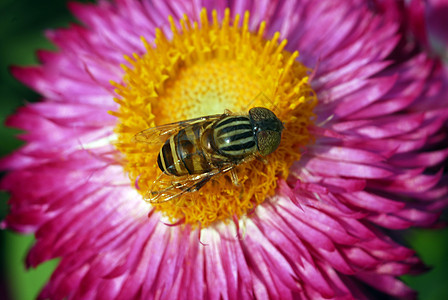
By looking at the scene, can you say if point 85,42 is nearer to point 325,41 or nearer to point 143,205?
point 143,205

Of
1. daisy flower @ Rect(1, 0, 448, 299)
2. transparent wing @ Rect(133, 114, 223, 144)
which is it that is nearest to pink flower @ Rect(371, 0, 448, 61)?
daisy flower @ Rect(1, 0, 448, 299)

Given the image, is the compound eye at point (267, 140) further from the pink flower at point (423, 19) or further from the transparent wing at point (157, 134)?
the pink flower at point (423, 19)

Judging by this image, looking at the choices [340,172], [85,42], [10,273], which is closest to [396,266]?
[340,172]

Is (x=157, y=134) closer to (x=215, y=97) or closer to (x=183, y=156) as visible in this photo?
(x=183, y=156)

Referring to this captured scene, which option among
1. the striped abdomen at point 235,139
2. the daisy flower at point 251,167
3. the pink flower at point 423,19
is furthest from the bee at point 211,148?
the pink flower at point 423,19

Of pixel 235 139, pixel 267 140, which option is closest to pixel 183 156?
pixel 235 139

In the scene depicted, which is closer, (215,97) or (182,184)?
(182,184)

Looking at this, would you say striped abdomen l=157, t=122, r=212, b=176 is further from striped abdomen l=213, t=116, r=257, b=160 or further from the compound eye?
the compound eye
